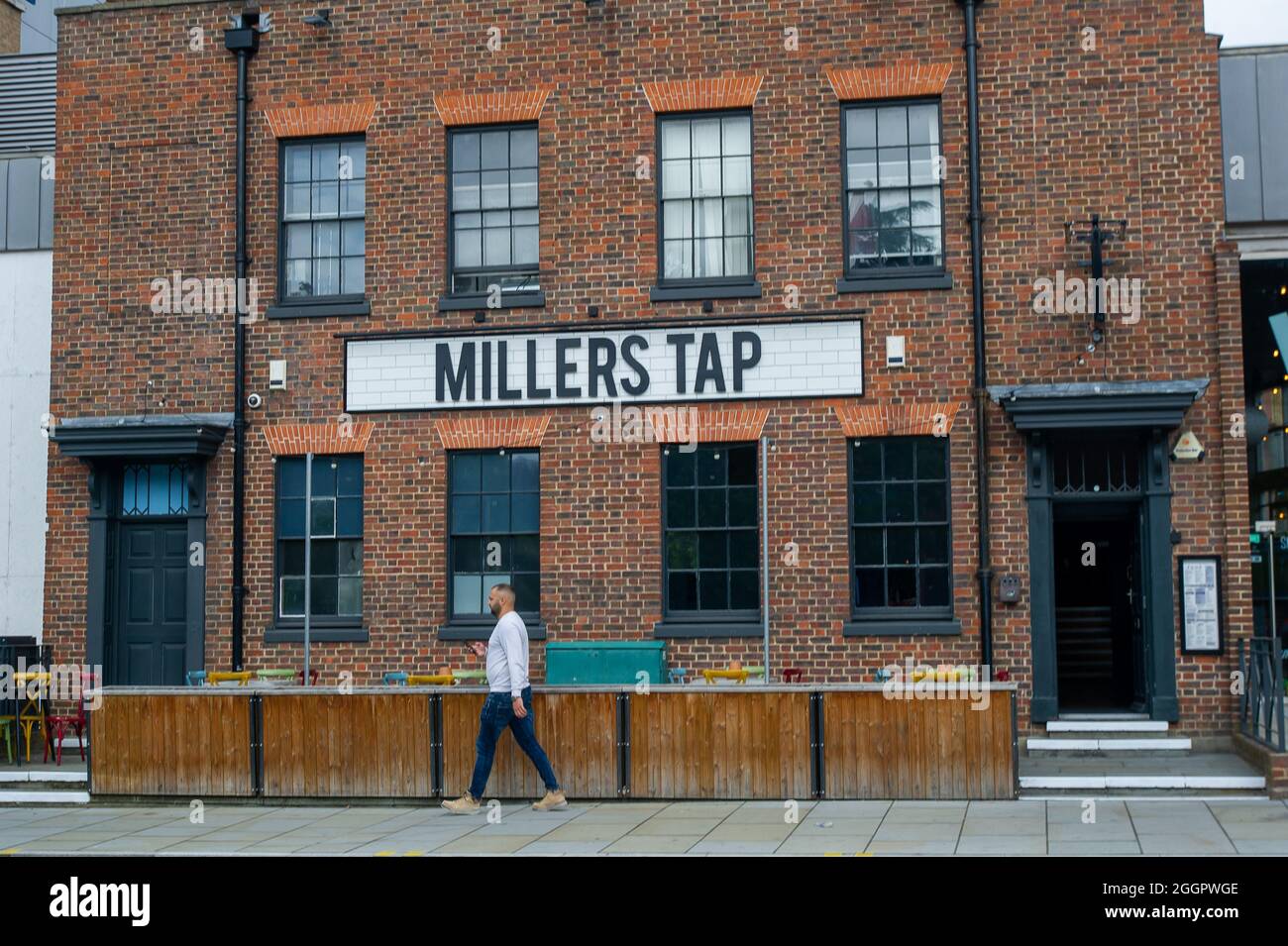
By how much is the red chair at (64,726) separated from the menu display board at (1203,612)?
1170 cm

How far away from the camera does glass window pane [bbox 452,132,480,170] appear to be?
57.0 ft

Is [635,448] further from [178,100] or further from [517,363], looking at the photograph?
[178,100]

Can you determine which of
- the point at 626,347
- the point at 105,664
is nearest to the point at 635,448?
the point at 626,347

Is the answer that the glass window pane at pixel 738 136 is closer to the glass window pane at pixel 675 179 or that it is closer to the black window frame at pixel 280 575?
the glass window pane at pixel 675 179

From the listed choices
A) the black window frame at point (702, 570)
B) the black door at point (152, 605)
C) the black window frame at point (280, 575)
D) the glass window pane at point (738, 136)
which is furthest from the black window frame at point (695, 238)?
the black door at point (152, 605)

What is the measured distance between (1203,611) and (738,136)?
725 cm

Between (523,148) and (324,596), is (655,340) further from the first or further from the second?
(324,596)

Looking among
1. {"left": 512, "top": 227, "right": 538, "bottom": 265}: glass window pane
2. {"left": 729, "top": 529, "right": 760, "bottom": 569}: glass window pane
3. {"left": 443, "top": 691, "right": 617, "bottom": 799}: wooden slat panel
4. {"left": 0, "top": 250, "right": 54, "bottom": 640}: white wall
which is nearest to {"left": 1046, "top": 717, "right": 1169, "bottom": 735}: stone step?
{"left": 729, "top": 529, "right": 760, "bottom": 569}: glass window pane

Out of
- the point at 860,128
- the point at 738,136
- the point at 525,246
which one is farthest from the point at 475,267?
the point at 860,128

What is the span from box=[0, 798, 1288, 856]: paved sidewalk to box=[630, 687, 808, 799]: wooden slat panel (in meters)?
0.16

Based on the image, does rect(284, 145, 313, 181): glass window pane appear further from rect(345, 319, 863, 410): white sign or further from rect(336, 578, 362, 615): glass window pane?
rect(336, 578, 362, 615): glass window pane

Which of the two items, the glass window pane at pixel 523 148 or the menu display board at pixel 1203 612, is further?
the glass window pane at pixel 523 148

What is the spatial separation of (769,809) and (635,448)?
516 cm

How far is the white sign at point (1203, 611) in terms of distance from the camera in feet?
50.2
